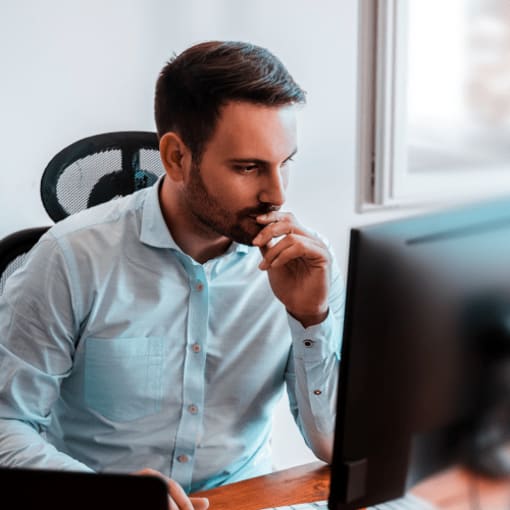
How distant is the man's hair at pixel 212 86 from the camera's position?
3.77 ft

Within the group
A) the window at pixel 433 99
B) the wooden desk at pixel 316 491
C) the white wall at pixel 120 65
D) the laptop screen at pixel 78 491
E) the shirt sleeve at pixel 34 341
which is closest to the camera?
the laptop screen at pixel 78 491

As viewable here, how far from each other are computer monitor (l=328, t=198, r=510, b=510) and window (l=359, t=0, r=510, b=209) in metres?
1.72

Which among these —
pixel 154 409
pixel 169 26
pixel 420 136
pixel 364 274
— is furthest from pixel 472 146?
pixel 364 274

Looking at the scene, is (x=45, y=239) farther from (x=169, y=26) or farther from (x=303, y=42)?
(x=303, y=42)

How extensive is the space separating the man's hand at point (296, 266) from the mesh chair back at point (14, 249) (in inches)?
16.0

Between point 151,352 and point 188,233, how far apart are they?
0.69 feet

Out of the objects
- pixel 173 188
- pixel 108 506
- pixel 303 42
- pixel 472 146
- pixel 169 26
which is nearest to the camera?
pixel 108 506

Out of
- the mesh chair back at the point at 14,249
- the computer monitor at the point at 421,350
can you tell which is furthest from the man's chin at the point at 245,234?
the computer monitor at the point at 421,350

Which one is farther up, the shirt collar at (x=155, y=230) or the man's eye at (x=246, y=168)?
the man's eye at (x=246, y=168)

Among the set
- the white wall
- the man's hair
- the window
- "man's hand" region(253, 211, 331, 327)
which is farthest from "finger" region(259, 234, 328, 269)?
the window

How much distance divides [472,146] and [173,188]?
1.67 metres

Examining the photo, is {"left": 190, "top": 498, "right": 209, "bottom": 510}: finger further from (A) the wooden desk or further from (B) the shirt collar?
(B) the shirt collar

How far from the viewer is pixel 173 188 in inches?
49.4

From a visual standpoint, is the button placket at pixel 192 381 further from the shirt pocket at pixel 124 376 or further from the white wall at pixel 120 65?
the white wall at pixel 120 65
